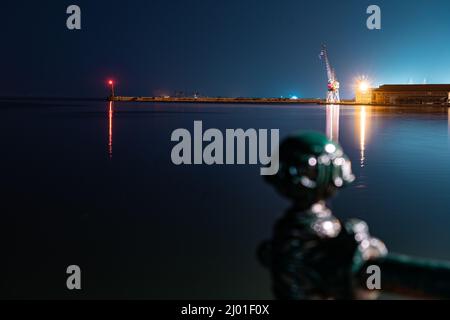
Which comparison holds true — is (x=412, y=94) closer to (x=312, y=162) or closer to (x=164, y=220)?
(x=164, y=220)

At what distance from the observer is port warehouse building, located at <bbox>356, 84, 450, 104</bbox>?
167750 mm

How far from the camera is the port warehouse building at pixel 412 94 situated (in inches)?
6604

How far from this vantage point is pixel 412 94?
175125 mm

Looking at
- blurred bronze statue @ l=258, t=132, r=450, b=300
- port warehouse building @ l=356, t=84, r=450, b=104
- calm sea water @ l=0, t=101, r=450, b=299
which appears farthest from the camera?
port warehouse building @ l=356, t=84, r=450, b=104

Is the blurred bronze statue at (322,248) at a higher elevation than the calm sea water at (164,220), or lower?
higher

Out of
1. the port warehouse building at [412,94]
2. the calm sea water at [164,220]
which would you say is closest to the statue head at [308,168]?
the calm sea water at [164,220]

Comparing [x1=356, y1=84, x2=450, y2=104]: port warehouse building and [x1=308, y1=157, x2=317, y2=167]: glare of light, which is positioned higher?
[x1=356, y1=84, x2=450, y2=104]: port warehouse building

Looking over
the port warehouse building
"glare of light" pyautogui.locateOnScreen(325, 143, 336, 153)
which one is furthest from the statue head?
the port warehouse building

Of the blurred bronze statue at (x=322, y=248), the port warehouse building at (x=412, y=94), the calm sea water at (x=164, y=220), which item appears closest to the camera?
the blurred bronze statue at (x=322, y=248)

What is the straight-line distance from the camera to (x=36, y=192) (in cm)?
2023

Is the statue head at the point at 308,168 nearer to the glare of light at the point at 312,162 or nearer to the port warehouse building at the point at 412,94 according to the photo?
the glare of light at the point at 312,162

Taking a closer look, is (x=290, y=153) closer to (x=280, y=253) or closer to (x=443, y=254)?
(x=280, y=253)

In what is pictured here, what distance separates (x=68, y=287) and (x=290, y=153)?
412 inches

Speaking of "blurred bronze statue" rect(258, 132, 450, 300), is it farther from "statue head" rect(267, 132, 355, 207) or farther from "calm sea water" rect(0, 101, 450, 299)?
"calm sea water" rect(0, 101, 450, 299)
